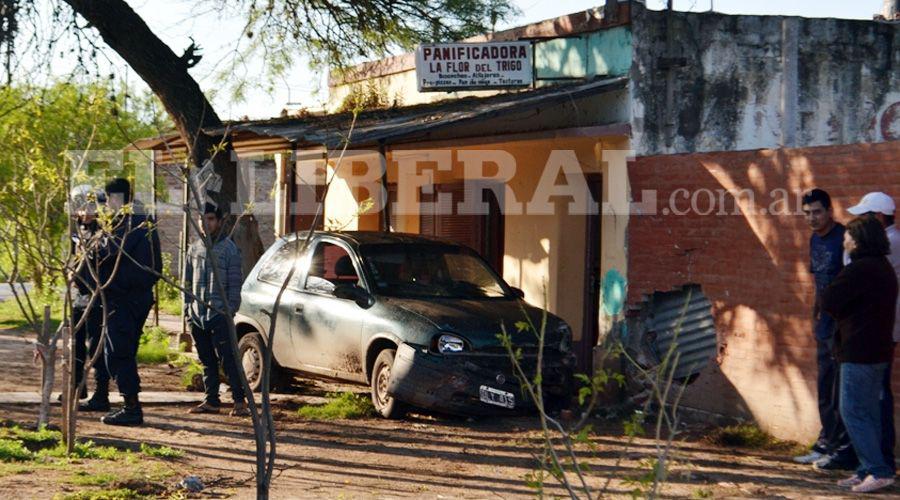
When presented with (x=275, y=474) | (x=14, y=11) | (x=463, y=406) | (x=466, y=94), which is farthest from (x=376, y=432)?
(x=14, y=11)

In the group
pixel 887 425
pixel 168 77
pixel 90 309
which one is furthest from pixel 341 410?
pixel 168 77

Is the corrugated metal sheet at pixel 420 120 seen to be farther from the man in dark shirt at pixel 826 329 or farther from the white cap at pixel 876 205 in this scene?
the white cap at pixel 876 205

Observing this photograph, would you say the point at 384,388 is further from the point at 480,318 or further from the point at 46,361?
the point at 46,361

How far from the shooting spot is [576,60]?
43.9ft

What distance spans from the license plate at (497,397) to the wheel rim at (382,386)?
2.94ft

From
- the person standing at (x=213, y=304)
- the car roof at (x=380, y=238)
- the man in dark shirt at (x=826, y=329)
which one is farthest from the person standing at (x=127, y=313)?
the man in dark shirt at (x=826, y=329)

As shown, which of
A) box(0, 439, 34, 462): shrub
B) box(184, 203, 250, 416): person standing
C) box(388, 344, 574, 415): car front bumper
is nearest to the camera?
box(0, 439, 34, 462): shrub

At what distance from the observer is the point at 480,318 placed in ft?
35.6

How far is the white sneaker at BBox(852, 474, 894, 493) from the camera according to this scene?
8.03 m

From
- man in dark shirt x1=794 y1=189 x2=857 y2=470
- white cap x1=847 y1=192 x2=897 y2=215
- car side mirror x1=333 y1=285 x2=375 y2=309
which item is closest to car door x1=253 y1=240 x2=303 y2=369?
car side mirror x1=333 y1=285 x2=375 y2=309

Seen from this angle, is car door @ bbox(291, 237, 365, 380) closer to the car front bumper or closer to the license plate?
the car front bumper

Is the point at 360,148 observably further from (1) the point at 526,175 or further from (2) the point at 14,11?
(2) the point at 14,11

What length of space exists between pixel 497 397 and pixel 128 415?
9.68 ft

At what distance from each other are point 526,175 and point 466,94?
1260 millimetres
